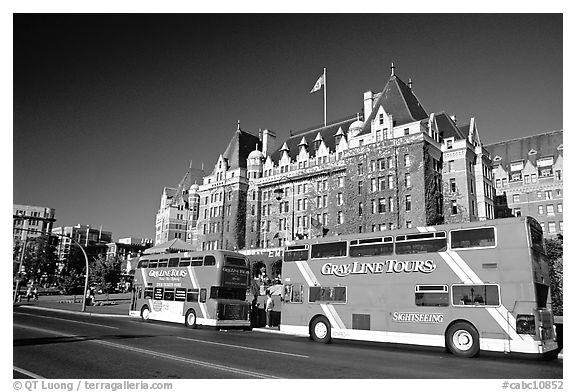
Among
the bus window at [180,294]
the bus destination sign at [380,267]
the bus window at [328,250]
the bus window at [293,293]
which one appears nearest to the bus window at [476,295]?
the bus destination sign at [380,267]

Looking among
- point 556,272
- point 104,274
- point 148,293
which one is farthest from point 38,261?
point 556,272

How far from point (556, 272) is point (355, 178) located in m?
22.7

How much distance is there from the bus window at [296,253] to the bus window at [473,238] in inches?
271

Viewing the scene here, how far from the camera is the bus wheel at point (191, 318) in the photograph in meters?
24.6

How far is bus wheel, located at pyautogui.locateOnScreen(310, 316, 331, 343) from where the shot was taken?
18.6 m

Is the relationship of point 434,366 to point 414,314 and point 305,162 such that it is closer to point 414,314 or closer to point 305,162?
point 414,314

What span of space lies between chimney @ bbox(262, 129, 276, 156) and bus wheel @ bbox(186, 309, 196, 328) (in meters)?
45.7

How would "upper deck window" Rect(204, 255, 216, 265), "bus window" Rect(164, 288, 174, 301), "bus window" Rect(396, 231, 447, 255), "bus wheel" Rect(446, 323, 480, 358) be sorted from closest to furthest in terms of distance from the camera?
1. "bus wheel" Rect(446, 323, 480, 358)
2. "bus window" Rect(396, 231, 447, 255)
3. "upper deck window" Rect(204, 255, 216, 265)
4. "bus window" Rect(164, 288, 174, 301)

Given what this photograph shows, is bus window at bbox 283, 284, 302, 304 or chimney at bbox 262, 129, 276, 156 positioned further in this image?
chimney at bbox 262, 129, 276, 156

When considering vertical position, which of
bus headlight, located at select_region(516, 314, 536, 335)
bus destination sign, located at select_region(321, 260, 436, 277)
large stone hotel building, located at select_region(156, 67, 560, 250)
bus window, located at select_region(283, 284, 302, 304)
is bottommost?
bus headlight, located at select_region(516, 314, 536, 335)

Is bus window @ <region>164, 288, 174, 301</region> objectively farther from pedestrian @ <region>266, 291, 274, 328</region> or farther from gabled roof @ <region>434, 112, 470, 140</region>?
gabled roof @ <region>434, 112, 470, 140</region>

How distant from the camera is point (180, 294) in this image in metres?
26.1

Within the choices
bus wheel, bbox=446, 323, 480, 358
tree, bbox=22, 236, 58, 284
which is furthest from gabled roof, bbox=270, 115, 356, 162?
bus wheel, bbox=446, 323, 480, 358
